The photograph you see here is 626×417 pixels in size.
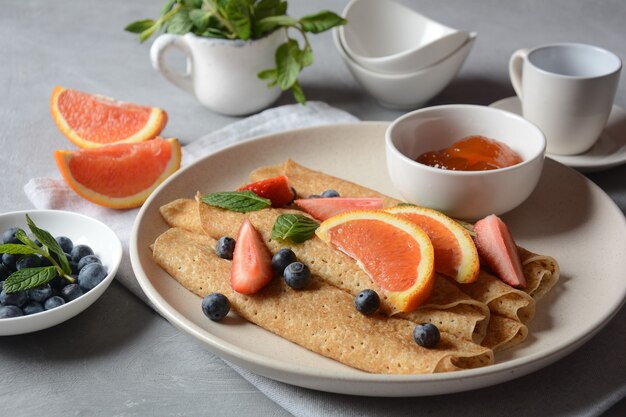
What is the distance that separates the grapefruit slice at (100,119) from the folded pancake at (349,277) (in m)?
1.10

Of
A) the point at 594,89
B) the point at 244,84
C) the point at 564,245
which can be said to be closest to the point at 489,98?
the point at 594,89

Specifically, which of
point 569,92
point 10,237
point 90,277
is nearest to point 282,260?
point 90,277

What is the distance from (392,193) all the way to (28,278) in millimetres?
1486

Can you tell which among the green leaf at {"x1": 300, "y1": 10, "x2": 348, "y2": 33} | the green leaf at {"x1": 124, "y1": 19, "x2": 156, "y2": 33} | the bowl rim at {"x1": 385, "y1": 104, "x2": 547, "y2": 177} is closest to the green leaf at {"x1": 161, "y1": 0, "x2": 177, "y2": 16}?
the green leaf at {"x1": 124, "y1": 19, "x2": 156, "y2": 33}

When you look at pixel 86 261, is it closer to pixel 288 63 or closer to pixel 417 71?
pixel 288 63

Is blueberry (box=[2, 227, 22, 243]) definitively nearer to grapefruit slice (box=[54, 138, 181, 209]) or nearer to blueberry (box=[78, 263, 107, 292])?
blueberry (box=[78, 263, 107, 292])

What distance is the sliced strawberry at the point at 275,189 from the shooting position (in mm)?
2922

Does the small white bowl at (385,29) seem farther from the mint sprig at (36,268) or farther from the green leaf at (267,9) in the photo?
the mint sprig at (36,268)

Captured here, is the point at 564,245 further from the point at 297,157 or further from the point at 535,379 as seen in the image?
the point at 297,157

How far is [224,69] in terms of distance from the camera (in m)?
4.00

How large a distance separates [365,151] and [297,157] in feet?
1.02

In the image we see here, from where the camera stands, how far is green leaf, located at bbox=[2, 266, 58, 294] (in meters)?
2.52

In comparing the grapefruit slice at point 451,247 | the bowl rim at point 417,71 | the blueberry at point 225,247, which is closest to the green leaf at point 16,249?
the blueberry at point 225,247

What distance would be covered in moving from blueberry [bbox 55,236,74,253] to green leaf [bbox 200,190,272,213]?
53cm
